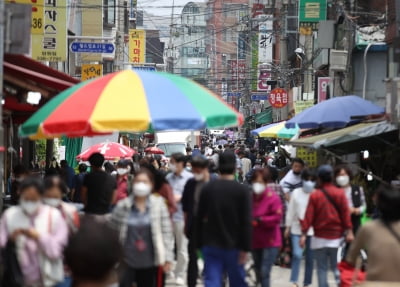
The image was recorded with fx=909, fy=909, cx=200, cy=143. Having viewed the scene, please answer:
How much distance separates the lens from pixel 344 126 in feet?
63.9

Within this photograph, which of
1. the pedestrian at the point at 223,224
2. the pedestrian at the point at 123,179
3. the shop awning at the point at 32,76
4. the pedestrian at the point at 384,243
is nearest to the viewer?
the pedestrian at the point at 384,243

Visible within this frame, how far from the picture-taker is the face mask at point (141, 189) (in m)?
8.95

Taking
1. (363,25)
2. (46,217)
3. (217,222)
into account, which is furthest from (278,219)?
(363,25)

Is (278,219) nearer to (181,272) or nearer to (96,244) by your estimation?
(181,272)

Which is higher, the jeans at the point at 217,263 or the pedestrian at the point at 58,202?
the pedestrian at the point at 58,202

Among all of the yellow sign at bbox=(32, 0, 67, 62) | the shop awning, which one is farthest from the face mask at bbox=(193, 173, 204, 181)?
the yellow sign at bbox=(32, 0, 67, 62)

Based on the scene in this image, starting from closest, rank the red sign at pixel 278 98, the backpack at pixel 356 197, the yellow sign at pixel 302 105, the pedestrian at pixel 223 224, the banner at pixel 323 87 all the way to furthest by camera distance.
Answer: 1. the pedestrian at pixel 223 224
2. the backpack at pixel 356 197
3. the banner at pixel 323 87
4. the yellow sign at pixel 302 105
5. the red sign at pixel 278 98

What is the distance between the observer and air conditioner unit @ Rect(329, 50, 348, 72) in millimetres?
24906

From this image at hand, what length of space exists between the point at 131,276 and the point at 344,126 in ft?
36.5

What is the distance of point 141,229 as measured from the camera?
902cm

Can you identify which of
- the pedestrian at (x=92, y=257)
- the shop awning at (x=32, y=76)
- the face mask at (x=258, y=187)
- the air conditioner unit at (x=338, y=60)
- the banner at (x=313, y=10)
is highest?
the banner at (x=313, y=10)

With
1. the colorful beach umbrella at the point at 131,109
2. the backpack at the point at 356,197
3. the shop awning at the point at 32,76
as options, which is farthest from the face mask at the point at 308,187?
the shop awning at the point at 32,76

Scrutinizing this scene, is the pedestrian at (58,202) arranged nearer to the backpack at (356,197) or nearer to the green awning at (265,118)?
the backpack at (356,197)

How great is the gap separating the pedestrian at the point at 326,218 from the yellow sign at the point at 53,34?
49.0 ft
